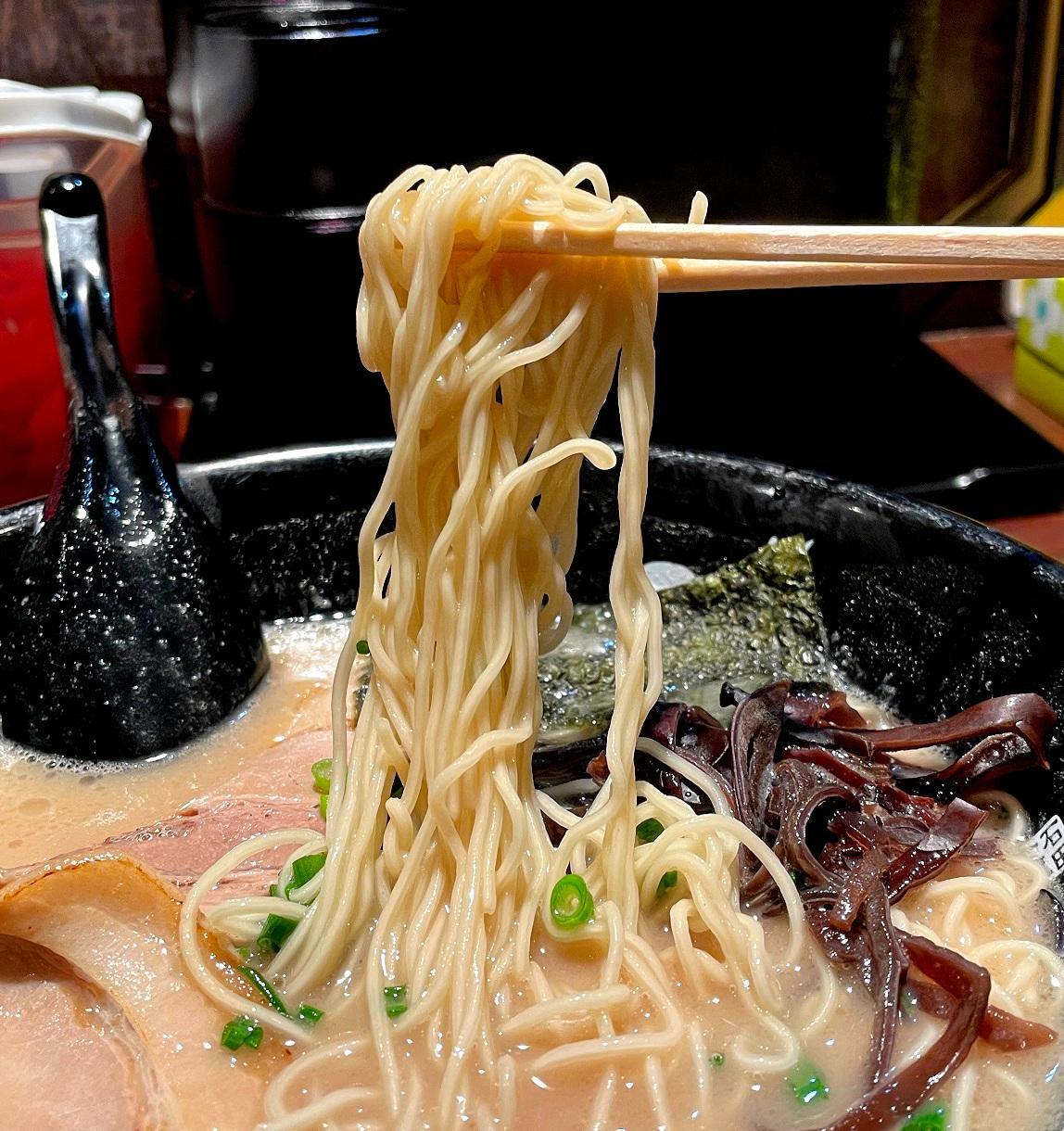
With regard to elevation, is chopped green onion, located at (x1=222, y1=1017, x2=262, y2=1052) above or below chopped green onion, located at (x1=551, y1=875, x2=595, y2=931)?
below

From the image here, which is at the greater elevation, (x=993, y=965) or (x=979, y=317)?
(x=979, y=317)

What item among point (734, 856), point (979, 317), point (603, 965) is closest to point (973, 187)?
point (979, 317)

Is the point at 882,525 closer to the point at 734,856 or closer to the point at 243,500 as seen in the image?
the point at 734,856

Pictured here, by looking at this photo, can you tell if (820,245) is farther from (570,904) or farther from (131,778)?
(131,778)

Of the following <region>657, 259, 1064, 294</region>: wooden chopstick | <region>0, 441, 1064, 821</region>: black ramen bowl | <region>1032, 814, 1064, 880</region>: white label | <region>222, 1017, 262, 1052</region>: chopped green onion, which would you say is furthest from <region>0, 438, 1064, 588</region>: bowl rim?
<region>222, 1017, 262, 1052</region>: chopped green onion

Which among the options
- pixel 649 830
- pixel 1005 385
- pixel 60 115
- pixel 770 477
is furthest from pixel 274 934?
pixel 1005 385

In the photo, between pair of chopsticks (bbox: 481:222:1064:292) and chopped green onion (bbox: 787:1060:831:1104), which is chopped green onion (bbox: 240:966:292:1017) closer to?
Answer: chopped green onion (bbox: 787:1060:831:1104)
